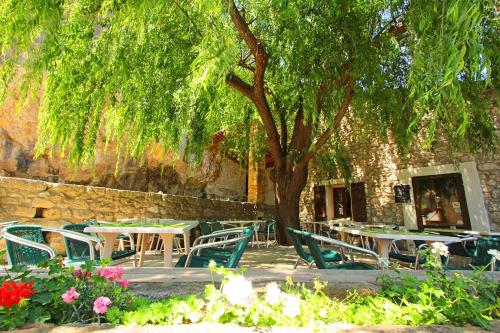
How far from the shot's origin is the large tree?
2305 millimetres

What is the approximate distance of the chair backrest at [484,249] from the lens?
10.2 ft

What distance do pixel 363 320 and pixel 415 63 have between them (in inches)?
86.1

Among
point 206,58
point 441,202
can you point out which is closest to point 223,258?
point 206,58

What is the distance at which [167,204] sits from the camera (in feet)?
20.9

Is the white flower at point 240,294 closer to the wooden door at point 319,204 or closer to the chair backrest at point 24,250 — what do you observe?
the chair backrest at point 24,250

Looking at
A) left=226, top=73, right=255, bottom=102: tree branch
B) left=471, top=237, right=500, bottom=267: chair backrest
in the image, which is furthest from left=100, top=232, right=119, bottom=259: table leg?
left=471, top=237, right=500, bottom=267: chair backrest

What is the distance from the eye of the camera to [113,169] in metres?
8.05

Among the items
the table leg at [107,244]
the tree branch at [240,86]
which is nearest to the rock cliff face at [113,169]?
the tree branch at [240,86]

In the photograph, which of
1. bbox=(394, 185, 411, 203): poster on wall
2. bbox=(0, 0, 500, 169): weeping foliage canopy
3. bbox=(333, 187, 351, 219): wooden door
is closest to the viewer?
bbox=(0, 0, 500, 169): weeping foliage canopy

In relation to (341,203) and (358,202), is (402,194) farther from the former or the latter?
(341,203)

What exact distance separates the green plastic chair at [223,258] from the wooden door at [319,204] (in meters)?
6.90

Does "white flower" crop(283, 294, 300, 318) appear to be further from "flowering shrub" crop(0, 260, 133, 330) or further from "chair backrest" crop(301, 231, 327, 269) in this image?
"chair backrest" crop(301, 231, 327, 269)

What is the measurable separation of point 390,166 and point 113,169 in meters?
7.69

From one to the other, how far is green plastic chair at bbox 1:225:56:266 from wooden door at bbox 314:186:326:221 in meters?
8.11
